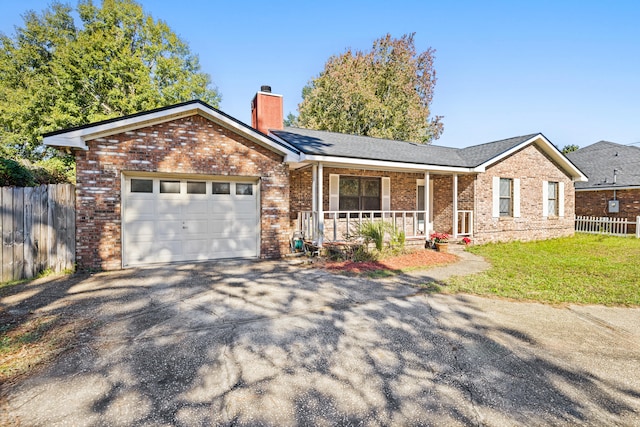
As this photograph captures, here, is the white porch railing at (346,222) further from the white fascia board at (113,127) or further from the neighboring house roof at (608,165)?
the neighboring house roof at (608,165)

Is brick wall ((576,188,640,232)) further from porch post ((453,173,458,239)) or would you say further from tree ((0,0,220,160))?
tree ((0,0,220,160))

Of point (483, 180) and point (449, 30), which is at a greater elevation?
point (449, 30)

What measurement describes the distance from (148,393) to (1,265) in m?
6.26

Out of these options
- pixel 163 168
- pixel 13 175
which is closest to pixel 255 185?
pixel 163 168

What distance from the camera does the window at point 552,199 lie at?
1517cm

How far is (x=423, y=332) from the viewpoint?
14.4ft

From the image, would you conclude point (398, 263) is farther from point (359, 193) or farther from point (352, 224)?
point (359, 193)

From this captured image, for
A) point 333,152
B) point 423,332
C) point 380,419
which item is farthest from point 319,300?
point 333,152

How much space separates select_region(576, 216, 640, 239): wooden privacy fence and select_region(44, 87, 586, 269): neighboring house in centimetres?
493

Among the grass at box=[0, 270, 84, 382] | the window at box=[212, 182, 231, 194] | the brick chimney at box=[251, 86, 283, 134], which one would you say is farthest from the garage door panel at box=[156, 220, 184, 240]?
the brick chimney at box=[251, 86, 283, 134]

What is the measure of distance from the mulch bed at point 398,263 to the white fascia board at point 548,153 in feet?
14.7

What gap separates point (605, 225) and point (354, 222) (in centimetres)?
1512

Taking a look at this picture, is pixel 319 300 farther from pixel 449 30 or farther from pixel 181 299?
pixel 449 30

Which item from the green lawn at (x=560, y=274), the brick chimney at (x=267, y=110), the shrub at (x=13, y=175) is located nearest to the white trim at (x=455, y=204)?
the green lawn at (x=560, y=274)
